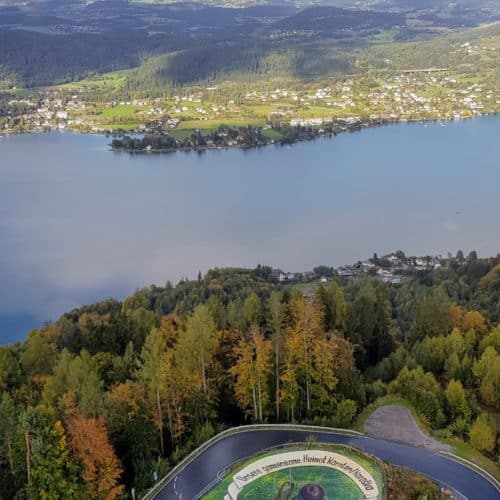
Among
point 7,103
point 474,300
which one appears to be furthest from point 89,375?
point 7,103

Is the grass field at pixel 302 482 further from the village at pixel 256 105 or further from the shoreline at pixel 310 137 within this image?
the village at pixel 256 105

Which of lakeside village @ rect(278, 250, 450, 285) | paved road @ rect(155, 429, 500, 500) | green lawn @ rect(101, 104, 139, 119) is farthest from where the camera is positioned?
green lawn @ rect(101, 104, 139, 119)

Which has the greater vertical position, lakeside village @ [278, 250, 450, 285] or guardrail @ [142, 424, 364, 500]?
guardrail @ [142, 424, 364, 500]

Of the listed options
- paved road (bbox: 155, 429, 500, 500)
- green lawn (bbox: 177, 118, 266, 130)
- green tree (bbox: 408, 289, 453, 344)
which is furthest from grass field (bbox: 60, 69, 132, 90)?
paved road (bbox: 155, 429, 500, 500)

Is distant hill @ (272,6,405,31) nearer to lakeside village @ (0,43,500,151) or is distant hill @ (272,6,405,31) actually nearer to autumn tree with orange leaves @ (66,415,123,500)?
lakeside village @ (0,43,500,151)

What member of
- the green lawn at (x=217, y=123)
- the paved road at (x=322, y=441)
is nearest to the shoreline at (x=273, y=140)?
the green lawn at (x=217, y=123)

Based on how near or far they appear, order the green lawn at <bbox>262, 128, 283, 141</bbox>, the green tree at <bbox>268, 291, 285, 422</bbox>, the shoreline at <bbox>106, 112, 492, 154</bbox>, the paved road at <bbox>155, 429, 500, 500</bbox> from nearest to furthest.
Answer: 1. the paved road at <bbox>155, 429, 500, 500</bbox>
2. the green tree at <bbox>268, 291, 285, 422</bbox>
3. the shoreline at <bbox>106, 112, 492, 154</bbox>
4. the green lawn at <bbox>262, 128, 283, 141</bbox>

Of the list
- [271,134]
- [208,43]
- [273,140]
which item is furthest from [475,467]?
[208,43]
